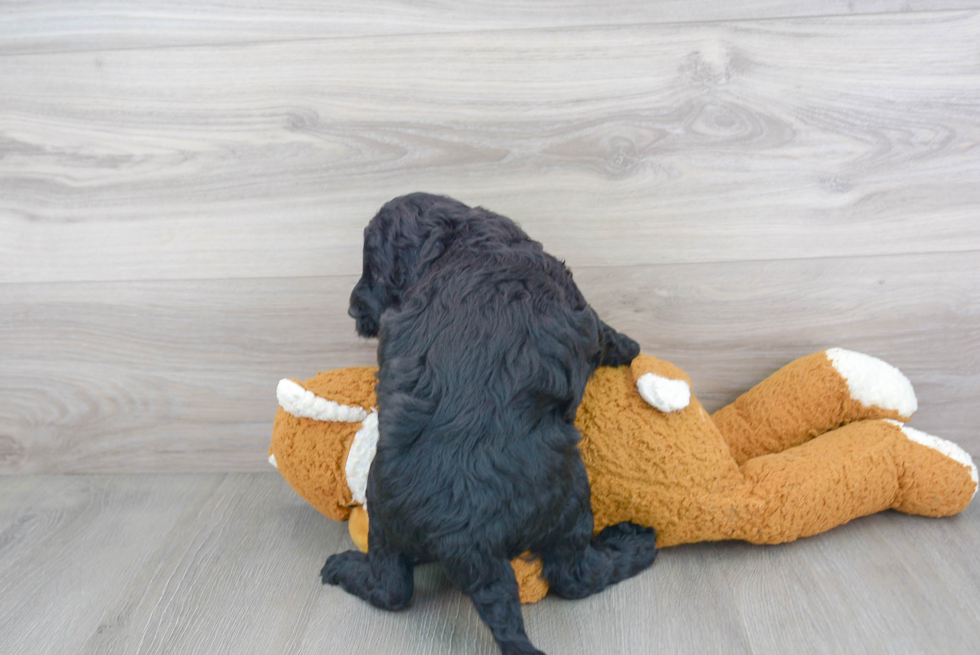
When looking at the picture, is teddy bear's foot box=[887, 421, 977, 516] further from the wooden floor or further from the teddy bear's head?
the teddy bear's head

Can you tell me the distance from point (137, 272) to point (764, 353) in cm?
115

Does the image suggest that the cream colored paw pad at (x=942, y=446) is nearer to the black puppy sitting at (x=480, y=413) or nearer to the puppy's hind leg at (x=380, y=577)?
the black puppy sitting at (x=480, y=413)

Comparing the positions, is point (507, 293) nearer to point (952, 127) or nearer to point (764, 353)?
point (764, 353)

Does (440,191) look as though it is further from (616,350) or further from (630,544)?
(630,544)

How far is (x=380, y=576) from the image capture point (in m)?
0.96

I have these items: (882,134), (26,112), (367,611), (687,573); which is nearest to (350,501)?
(367,611)

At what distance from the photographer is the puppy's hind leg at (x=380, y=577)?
94cm

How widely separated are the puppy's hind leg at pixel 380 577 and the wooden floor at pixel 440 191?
0.06 meters

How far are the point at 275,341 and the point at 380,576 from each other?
0.54 metres

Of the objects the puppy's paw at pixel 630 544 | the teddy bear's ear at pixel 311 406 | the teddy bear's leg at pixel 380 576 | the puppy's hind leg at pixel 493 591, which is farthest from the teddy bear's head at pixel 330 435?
the puppy's paw at pixel 630 544

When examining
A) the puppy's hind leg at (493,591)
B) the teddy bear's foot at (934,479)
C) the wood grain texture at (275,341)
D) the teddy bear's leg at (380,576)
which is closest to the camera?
the puppy's hind leg at (493,591)

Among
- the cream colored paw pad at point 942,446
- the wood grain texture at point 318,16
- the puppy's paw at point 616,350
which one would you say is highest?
the wood grain texture at point 318,16

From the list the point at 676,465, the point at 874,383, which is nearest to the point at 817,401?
the point at 874,383

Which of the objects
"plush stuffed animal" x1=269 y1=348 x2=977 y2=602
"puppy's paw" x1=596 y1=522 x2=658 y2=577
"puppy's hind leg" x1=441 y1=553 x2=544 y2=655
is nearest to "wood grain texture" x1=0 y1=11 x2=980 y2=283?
"plush stuffed animal" x1=269 y1=348 x2=977 y2=602
